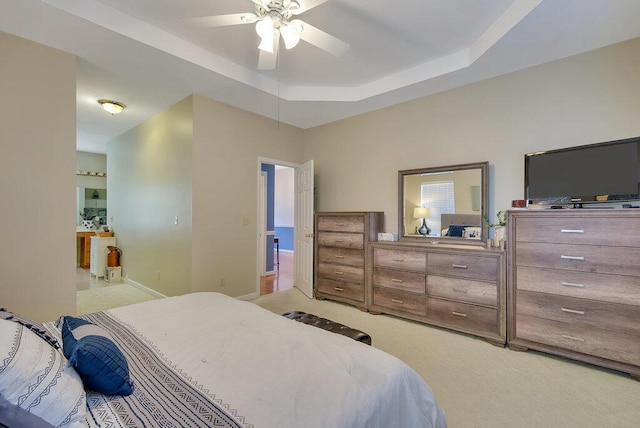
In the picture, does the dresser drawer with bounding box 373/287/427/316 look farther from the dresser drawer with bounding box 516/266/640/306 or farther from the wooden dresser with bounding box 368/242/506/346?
the dresser drawer with bounding box 516/266/640/306

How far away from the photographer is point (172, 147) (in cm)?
408

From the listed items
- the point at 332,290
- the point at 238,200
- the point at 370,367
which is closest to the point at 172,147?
the point at 238,200

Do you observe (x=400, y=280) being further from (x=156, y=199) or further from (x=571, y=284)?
(x=156, y=199)

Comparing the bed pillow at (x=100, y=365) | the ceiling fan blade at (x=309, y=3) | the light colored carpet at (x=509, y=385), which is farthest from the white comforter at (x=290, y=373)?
the ceiling fan blade at (x=309, y=3)

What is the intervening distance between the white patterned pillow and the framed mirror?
3.49 metres

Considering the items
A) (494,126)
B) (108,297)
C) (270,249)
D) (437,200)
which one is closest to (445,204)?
(437,200)

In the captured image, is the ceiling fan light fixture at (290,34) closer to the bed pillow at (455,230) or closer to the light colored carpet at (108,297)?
the bed pillow at (455,230)

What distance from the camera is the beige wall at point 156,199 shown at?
3.83 m

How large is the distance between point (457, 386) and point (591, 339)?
3.91 feet

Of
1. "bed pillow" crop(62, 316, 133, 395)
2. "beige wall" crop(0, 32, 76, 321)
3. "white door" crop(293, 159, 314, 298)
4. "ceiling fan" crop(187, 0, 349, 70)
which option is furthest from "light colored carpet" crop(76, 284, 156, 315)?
"ceiling fan" crop(187, 0, 349, 70)

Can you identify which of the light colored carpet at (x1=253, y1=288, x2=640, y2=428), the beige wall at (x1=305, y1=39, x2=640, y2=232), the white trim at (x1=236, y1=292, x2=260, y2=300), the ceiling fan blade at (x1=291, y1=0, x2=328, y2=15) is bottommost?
the light colored carpet at (x1=253, y1=288, x2=640, y2=428)

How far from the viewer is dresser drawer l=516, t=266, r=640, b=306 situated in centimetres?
222

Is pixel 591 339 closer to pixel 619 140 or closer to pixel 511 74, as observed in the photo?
pixel 619 140

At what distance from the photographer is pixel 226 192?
13.3ft
